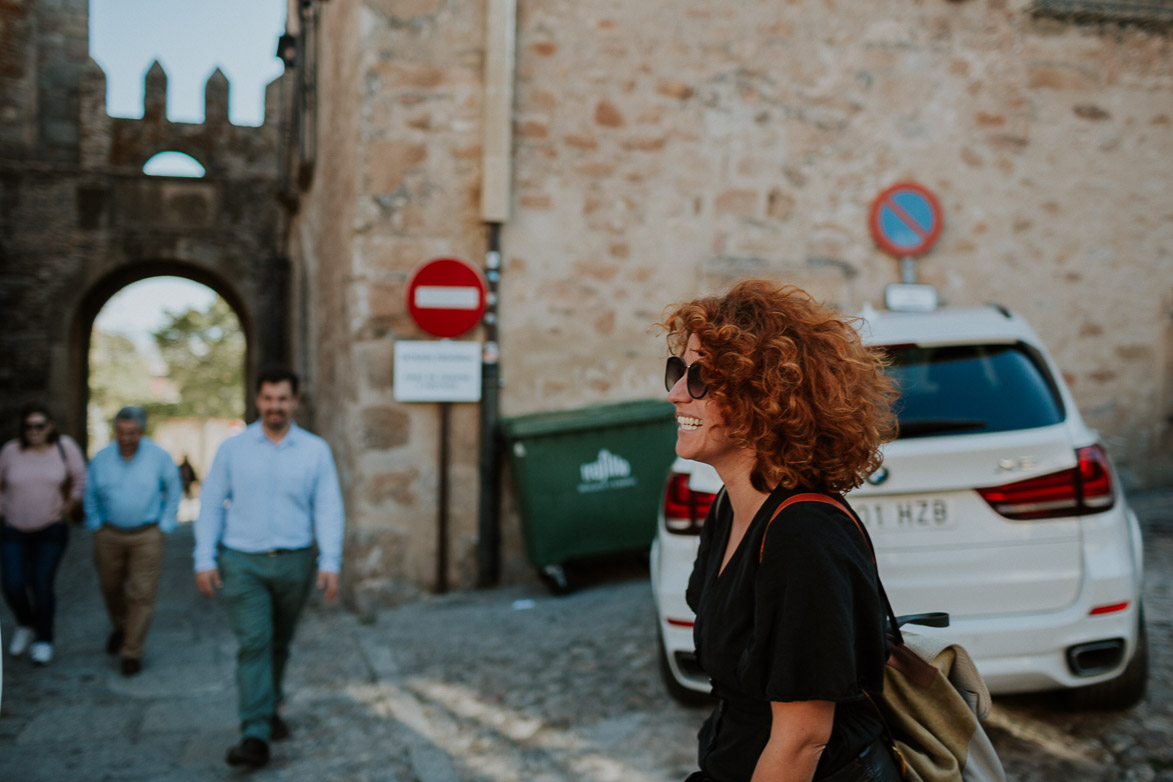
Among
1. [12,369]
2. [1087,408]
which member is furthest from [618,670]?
[12,369]

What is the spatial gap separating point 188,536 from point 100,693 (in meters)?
7.63

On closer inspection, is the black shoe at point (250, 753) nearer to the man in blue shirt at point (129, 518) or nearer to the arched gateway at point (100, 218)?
the man in blue shirt at point (129, 518)

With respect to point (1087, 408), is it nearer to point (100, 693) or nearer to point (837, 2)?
point (837, 2)

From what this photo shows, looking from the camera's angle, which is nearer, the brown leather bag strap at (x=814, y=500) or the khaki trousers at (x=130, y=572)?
the brown leather bag strap at (x=814, y=500)

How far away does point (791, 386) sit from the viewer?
1.60 meters

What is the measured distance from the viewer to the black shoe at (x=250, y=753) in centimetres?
401

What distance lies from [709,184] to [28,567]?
18.1ft

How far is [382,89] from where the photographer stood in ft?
23.4

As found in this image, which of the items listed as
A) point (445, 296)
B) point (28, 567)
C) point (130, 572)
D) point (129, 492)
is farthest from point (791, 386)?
point (28, 567)

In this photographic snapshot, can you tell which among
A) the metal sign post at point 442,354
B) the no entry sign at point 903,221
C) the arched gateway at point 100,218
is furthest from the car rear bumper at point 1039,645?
the arched gateway at point 100,218

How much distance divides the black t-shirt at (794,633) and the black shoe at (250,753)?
116 inches

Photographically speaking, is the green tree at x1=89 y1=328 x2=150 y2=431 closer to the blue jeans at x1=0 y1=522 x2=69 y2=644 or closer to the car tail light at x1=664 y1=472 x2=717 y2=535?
the blue jeans at x1=0 y1=522 x2=69 y2=644

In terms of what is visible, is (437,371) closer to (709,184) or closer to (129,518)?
(129,518)

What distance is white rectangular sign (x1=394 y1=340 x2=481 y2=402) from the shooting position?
23.2ft
